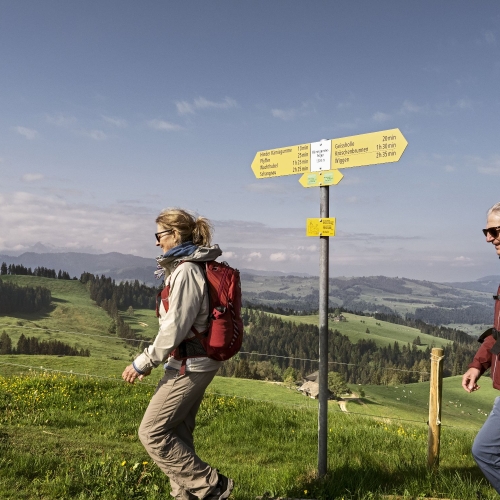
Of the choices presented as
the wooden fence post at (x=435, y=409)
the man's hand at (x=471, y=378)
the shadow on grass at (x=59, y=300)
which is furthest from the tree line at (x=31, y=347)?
the man's hand at (x=471, y=378)

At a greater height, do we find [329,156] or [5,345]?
[329,156]

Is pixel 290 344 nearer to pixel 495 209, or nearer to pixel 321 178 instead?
pixel 321 178

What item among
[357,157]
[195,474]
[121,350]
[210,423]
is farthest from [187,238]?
[121,350]

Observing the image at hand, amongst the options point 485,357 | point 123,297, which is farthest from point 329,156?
point 123,297

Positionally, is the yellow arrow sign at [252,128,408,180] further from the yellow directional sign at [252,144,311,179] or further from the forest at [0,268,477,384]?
the forest at [0,268,477,384]

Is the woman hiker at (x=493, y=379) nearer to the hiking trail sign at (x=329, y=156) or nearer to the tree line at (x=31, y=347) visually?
the hiking trail sign at (x=329, y=156)

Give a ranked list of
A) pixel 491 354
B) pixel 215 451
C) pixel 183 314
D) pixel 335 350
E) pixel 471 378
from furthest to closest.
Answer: pixel 335 350 < pixel 215 451 < pixel 471 378 < pixel 491 354 < pixel 183 314

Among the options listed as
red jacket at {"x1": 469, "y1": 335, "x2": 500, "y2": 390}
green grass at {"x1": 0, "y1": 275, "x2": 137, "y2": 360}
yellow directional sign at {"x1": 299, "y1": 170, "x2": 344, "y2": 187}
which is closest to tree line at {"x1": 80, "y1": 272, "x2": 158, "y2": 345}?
green grass at {"x1": 0, "y1": 275, "x2": 137, "y2": 360}

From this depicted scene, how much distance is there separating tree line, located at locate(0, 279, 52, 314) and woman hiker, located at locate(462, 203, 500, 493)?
167955 millimetres

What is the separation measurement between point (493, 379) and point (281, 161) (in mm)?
3276

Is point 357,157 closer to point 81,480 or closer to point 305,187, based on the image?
point 305,187

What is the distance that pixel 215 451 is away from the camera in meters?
6.76

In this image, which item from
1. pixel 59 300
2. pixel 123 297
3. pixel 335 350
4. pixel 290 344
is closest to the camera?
pixel 335 350

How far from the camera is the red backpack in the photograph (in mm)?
3613
